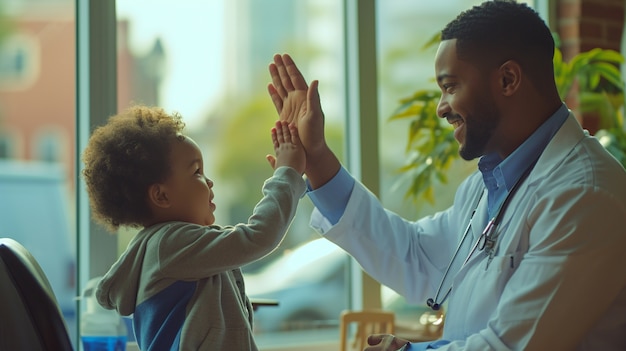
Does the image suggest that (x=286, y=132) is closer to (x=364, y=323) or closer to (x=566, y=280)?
(x=566, y=280)

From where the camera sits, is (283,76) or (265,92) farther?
(265,92)

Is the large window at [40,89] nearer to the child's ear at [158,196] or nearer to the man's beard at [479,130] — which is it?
the child's ear at [158,196]

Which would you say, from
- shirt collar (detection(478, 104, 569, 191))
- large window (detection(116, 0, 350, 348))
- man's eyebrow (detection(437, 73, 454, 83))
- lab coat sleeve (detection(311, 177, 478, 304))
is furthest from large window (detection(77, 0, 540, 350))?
shirt collar (detection(478, 104, 569, 191))

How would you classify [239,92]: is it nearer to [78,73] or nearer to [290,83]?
[78,73]

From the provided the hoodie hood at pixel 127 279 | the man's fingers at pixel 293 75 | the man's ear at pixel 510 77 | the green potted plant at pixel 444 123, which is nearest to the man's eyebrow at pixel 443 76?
the man's ear at pixel 510 77

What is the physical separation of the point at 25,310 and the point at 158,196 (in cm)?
32

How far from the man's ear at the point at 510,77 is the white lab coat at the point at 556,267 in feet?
0.43

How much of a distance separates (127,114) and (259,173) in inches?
59.7

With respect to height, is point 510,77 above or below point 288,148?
above

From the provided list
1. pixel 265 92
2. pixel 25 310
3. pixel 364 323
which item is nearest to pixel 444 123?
pixel 265 92

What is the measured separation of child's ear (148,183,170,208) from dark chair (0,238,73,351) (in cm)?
26

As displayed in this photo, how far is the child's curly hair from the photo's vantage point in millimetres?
1741

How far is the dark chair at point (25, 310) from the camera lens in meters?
1.64

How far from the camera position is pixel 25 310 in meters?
1.67
